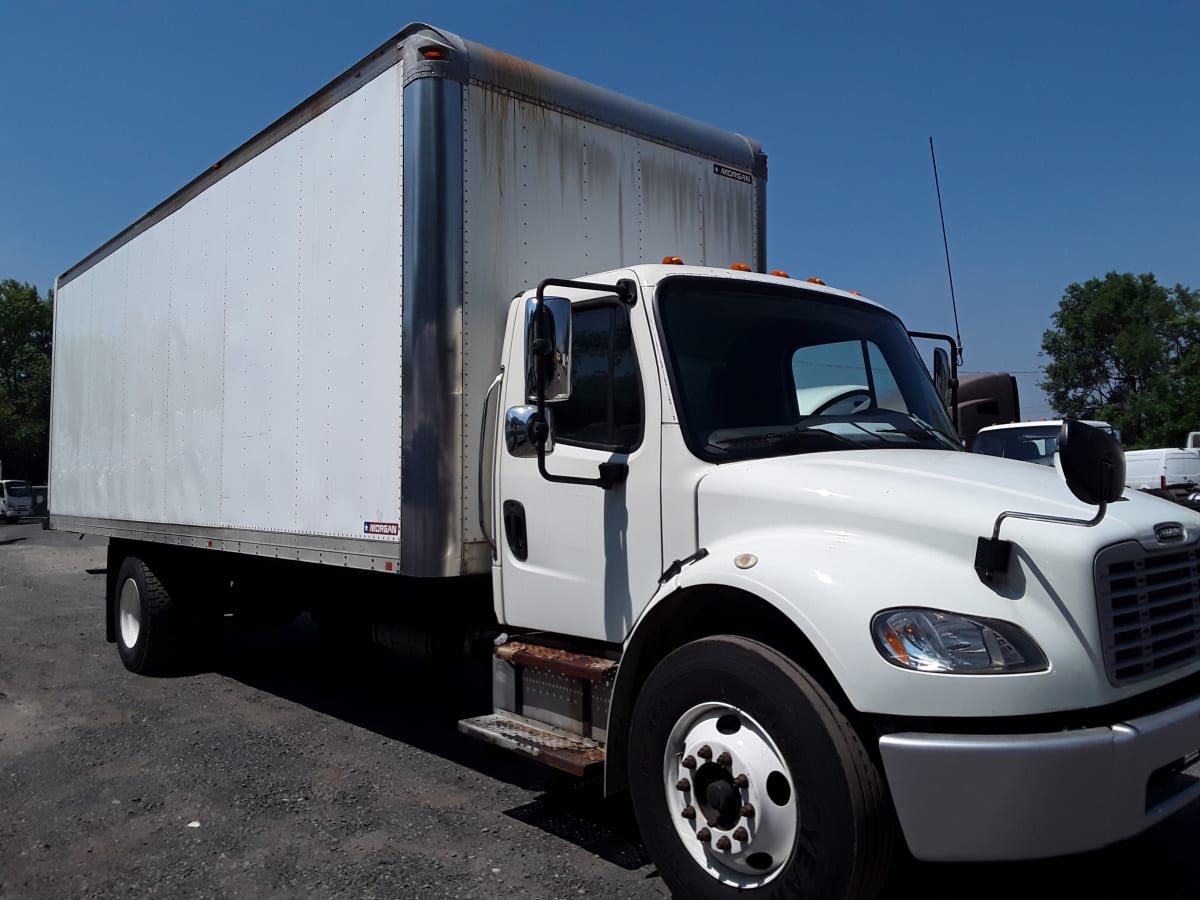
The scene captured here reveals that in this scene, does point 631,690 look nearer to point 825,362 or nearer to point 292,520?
point 825,362

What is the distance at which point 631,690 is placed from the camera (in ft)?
12.3

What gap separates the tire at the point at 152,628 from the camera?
8.03m

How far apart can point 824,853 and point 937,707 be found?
552mm

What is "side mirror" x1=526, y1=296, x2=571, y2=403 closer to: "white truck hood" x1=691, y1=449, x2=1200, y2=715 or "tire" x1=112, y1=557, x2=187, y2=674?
"white truck hood" x1=691, y1=449, x2=1200, y2=715

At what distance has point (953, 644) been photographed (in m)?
2.80

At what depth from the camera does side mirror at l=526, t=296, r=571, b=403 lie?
12.8 feet

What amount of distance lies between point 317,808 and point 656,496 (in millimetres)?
2529

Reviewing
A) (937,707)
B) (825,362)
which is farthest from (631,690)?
(825,362)

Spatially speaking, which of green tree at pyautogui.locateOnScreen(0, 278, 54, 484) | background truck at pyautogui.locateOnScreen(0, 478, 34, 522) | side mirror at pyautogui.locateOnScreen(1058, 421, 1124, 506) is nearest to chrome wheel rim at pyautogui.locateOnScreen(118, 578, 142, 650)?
side mirror at pyautogui.locateOnScreen(1058, 421, 1124, 506)

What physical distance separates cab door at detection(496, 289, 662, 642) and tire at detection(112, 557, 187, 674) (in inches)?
182

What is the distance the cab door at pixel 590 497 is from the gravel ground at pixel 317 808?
103cm

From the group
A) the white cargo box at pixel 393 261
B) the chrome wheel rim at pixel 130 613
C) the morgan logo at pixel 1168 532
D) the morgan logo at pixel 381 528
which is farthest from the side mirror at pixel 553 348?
the chrome wheel rim at pixel 130 613

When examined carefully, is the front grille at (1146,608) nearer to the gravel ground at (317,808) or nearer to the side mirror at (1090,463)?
the side mirror at (1090,463)

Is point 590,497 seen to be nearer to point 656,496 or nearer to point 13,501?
point 656,496
